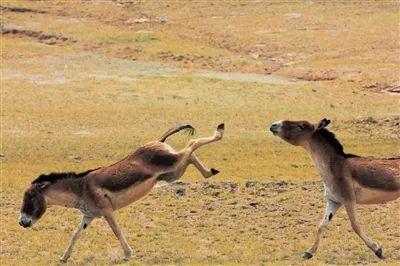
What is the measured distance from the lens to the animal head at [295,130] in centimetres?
1702

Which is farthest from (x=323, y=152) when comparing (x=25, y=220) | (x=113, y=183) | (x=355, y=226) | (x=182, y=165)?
(x=25, y=220)

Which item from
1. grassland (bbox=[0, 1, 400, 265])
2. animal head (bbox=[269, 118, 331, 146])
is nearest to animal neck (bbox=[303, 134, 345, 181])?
animal head (bbox=[269, 118, 331, 146])

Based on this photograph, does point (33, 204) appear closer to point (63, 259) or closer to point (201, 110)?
point (63, 259)

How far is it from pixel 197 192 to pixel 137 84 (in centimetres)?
2226

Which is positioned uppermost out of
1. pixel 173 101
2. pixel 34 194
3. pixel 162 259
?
pixel 34 194

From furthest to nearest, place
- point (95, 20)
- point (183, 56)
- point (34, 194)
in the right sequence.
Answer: point (95, 20) < point (183, 56) < point (34, 194)

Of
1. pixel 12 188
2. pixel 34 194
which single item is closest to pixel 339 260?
pixel 34 194

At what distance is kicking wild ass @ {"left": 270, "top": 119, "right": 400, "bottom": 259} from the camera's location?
17.2 metres

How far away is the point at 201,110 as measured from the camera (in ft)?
138

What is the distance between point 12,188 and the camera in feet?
91.6

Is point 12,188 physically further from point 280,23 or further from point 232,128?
point 280,23

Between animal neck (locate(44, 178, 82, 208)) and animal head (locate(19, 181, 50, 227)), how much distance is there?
13cm

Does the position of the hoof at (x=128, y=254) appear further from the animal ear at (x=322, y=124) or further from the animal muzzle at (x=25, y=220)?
the animal ear at (x=322, y=124)

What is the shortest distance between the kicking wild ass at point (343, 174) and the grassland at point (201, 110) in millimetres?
1377
